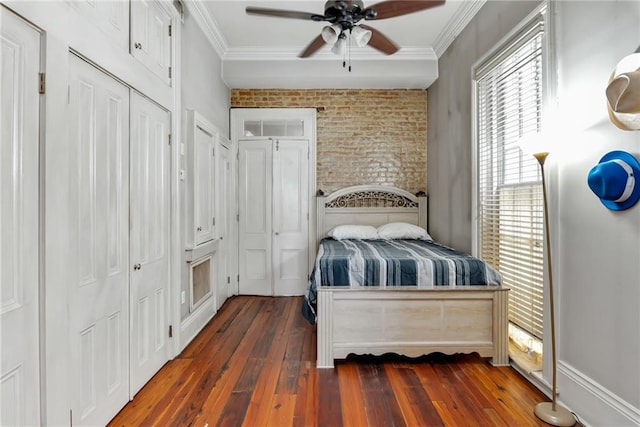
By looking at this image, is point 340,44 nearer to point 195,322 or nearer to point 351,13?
point 351,13

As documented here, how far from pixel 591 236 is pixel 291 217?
10.8ft

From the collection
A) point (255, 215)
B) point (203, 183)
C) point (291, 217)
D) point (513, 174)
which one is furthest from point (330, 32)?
point (255, 215)

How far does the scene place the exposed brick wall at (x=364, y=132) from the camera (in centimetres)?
448

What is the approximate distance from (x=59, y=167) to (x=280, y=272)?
127 inches

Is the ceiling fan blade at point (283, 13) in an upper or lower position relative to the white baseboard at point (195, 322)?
upper

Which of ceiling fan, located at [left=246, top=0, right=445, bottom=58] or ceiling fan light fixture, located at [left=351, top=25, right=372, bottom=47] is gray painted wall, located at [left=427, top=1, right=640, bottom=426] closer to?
ceiling fan, located at [left=246, top=0, right=445, bottom=58]

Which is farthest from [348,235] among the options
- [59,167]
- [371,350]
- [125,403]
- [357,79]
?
[59,167]

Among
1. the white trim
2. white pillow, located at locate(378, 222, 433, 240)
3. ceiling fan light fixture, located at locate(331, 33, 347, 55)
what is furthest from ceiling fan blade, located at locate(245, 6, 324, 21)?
white pillow, located at locate(378, 222, 433, 240)

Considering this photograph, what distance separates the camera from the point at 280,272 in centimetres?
443

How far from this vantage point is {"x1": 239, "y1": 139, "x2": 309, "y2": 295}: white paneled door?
4414 millimetres

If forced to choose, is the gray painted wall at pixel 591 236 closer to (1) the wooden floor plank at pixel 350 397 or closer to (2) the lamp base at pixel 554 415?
(2) the lamp base at pixel 554 415

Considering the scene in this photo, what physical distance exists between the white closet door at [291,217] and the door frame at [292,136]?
0.06 metres

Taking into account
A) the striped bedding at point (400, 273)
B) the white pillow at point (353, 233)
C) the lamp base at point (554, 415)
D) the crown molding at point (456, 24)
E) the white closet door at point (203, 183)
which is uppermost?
the crown molding at point (456, 24)

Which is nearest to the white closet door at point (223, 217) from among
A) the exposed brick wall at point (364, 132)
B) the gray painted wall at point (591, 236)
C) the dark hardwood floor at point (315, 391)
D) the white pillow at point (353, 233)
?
the exposed brick wall at point (364, 132)
